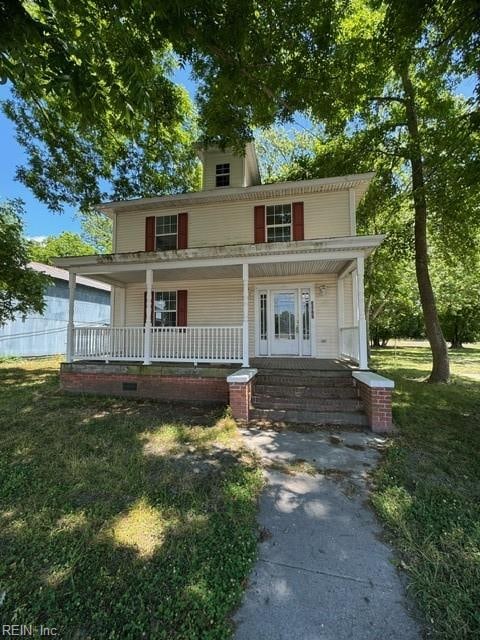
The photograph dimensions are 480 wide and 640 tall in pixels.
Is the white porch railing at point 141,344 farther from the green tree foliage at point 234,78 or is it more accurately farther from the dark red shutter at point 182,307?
the green tree foliage at point 234,78

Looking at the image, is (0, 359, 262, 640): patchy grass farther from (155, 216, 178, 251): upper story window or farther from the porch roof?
(155, 216, 178, 251): upper story window

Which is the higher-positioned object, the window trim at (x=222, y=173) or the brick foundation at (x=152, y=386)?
the window trim at (x=222, y=173)

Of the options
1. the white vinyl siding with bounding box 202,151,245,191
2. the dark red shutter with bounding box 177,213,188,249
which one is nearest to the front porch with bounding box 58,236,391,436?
the dark red shutter with bounding box 177,213,188,249

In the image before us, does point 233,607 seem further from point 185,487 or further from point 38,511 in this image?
point 38,511

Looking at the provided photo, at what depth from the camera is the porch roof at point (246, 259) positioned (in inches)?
278

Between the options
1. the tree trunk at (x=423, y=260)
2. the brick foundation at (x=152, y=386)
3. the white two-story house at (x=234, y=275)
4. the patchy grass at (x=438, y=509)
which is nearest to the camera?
the patchy grass at (x=438, y=509)

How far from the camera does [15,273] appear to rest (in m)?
9.76

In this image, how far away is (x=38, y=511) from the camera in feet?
9.94

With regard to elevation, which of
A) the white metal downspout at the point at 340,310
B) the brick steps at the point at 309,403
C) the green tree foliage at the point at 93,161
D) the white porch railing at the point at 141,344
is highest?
the green tree foliage at the point at 93,161

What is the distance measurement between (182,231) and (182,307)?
253cm

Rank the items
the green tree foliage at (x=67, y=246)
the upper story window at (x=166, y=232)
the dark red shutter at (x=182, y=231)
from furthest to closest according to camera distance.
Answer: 1. the green tree foliage at (x=67, y=246)
2. the upper story window at (x=166, y=232)
3. the dark red shutter at (x=182, y=231)

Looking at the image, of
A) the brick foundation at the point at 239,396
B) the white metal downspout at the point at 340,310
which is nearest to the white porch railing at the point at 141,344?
the brick foundation at the point at 239,396

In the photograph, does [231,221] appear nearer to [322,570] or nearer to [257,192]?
[257,192]

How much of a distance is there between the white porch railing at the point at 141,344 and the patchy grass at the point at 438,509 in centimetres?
449
